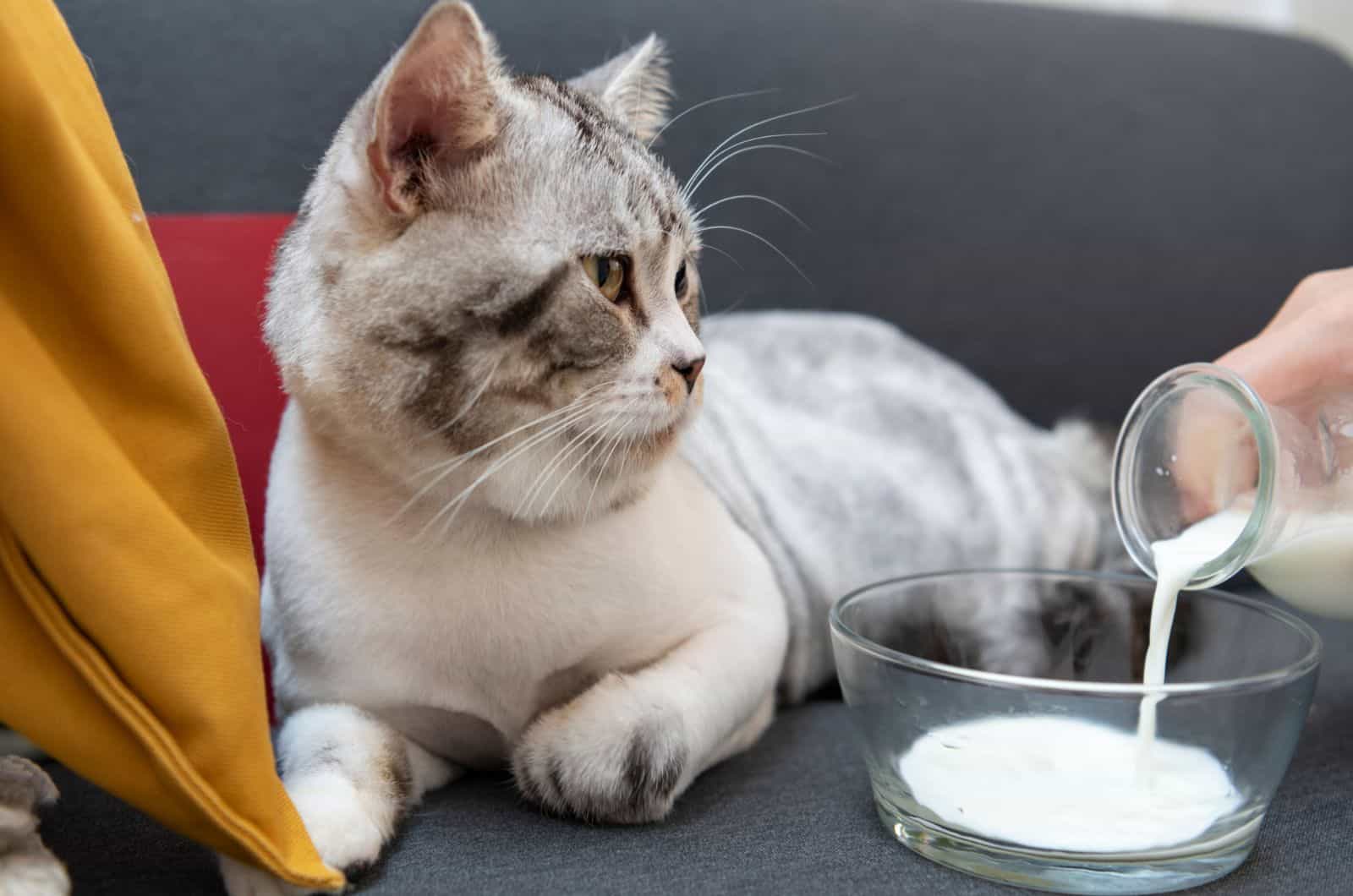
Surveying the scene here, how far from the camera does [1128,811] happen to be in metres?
0.79

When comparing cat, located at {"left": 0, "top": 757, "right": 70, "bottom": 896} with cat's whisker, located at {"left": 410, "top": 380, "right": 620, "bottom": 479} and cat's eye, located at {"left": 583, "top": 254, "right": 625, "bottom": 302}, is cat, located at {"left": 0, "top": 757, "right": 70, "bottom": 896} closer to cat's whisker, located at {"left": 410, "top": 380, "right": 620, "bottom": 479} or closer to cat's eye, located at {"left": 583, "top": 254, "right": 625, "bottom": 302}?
cat's whisker, located at {"left": 410, "top": 380, "right": 620, "bottom": 479}

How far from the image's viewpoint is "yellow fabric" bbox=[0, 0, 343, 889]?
26.9 inches

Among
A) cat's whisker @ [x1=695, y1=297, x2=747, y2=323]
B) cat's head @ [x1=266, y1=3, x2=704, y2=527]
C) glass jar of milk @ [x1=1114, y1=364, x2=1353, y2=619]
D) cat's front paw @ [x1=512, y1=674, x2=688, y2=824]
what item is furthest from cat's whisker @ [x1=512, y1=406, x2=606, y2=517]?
cat's whisker @ [x1=695, y1=297, x2=747, y2=323]

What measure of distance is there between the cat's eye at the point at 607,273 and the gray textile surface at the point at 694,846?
412 mm

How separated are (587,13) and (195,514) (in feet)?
3.18

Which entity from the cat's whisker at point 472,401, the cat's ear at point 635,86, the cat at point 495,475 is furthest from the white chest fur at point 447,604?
the cat's ear at point 635,86

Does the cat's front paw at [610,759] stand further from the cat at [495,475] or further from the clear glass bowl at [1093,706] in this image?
the clear glass bowl at [1093,706]

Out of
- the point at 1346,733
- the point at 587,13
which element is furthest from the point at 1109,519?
the point at 587,13

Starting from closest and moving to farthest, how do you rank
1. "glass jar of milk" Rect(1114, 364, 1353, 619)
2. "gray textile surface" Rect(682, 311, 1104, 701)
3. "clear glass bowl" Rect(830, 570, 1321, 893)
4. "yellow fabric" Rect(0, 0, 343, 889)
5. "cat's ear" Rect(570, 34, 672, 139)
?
"yellow fabric" Rect(0, 0, 343, 889) < "clear glass bowl" Rect(830, 570, 1321, 893) < "glass jar of milk" Rect(1114, 364, 1353, 619) < "cat's ear" Rect(570, 34, 672, 139) < "gray textile surface" Rect(682, 311, 1104, 701)

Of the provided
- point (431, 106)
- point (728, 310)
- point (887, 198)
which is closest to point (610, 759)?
point (431, 106)

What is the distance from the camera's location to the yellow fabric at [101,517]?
2.24 feet

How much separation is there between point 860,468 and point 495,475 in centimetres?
60

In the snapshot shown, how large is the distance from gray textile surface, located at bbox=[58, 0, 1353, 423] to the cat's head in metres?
0.51

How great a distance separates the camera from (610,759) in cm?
88
